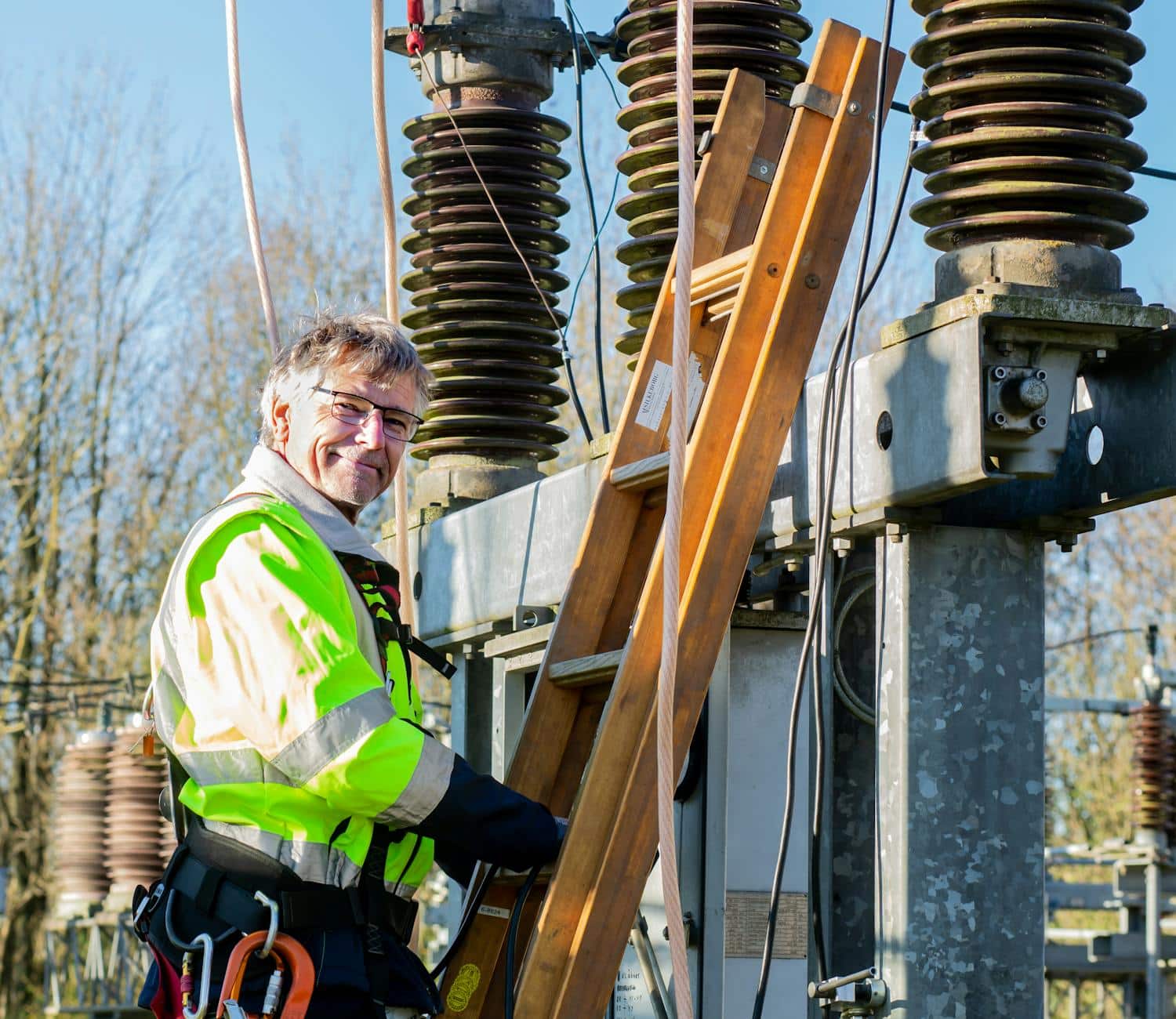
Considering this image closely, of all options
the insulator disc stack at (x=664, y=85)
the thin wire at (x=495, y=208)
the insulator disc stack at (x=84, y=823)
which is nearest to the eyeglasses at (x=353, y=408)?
the insulator disc stack at (x=664, y=85)

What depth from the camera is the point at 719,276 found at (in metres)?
4.44

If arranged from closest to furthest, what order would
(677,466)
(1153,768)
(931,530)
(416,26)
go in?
(677,466), (931,530), (416,26), (1153,768)

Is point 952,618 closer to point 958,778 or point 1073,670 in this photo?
point 958,778

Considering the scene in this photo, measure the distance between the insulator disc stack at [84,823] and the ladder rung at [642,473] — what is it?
15812 mm

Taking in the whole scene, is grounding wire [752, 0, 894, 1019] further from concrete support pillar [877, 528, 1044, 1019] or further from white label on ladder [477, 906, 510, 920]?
white label on ladder [477, 906, 510, 920]

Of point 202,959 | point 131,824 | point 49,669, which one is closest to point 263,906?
point 202,959

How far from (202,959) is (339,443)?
107 centimetres

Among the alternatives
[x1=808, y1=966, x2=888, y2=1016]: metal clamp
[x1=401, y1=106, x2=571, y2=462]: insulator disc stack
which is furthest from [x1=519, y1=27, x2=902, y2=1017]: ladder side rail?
[x1=401, y1=106, x2=571, y2=462]: insulator disc stack

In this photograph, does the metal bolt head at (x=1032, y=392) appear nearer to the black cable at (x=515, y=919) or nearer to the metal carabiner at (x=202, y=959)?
the black cable at (x=515, y=919)

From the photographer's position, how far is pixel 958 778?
12.7 feet

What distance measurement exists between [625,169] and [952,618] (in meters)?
2.27

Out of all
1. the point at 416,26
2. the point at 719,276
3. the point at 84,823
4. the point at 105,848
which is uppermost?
the point at 416,26

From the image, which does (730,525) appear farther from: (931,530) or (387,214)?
(387,214)

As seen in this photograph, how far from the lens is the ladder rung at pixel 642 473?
4.23 meters
